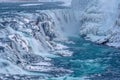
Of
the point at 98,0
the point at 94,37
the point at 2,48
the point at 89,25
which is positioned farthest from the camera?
the point at 98,0

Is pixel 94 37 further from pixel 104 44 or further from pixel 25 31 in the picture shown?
pixel 25 31

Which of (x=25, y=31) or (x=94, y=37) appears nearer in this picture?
(x=25, y=31)

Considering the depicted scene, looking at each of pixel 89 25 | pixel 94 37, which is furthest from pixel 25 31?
pixel 89 25

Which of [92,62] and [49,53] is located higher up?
[92,62]

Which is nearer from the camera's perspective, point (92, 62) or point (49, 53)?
point (92, 62)

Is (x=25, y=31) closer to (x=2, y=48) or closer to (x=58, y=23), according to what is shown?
(x=2, y=48)

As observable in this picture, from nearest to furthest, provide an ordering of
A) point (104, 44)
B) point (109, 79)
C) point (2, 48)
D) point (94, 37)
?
point (109, 79)
point (2, 48)
point (104, 44)
point (94, 37)

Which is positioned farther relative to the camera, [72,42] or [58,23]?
[58,23]

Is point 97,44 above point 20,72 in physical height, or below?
below

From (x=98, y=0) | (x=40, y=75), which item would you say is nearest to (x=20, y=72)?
(x=40, y=75)
